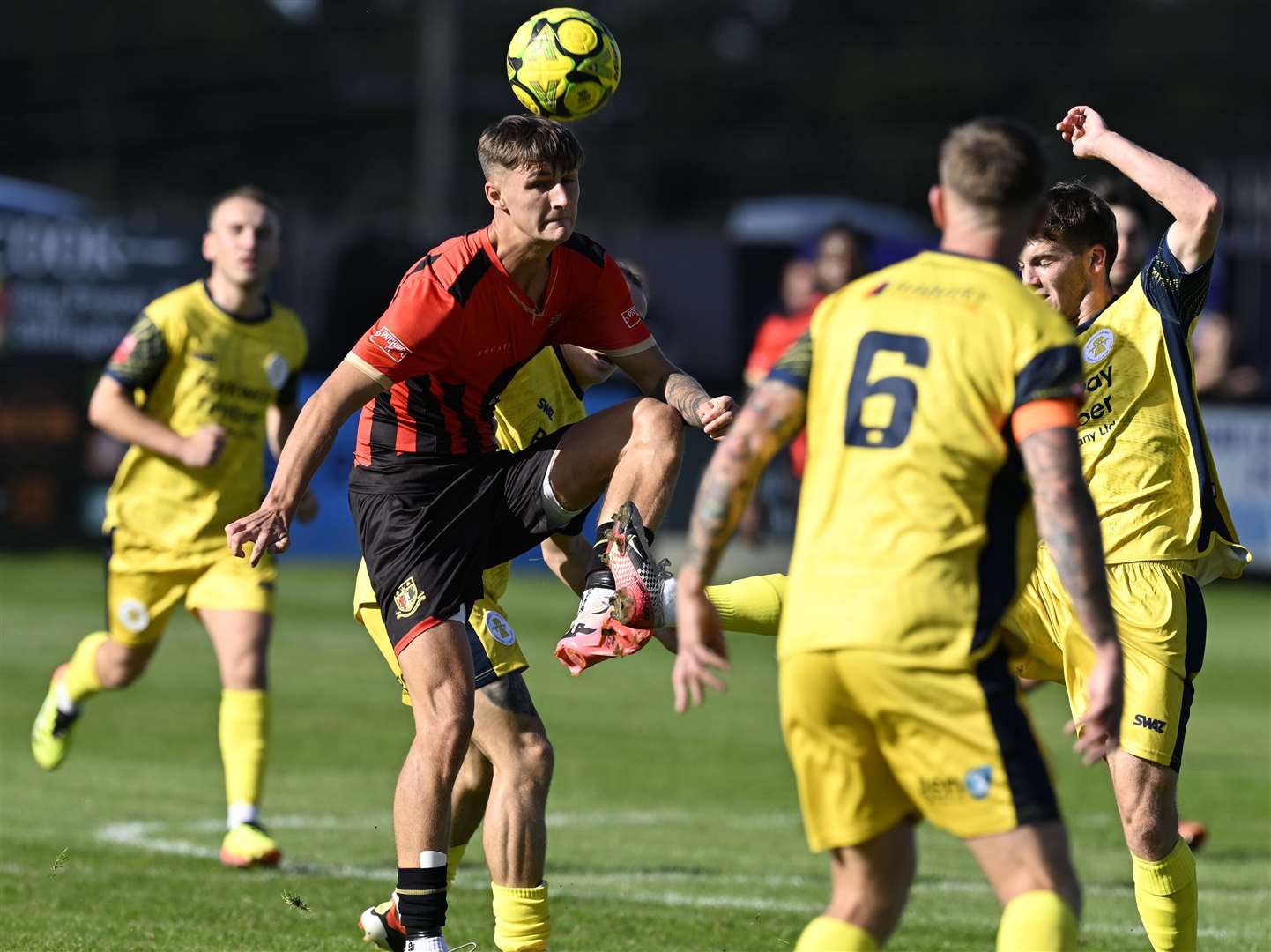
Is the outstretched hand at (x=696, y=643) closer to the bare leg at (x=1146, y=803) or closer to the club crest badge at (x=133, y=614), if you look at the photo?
the bare leg at (x=1146, y=803)

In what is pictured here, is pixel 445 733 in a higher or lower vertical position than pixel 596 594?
lower

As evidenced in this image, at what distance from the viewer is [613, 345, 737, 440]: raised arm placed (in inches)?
261

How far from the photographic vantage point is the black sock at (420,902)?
662 centimetres

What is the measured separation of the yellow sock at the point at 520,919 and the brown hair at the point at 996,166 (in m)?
2.90

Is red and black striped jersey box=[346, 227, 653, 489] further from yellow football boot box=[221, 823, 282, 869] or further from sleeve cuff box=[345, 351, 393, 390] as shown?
yellow football boot box=[221, 823, 282, 869]

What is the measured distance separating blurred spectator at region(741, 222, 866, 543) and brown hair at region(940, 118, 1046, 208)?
5.76m

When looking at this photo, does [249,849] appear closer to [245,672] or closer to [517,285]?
[245,672]

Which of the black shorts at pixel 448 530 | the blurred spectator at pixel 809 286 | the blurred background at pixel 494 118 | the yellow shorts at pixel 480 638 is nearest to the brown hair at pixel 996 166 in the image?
the black shorts at pixel 448 530

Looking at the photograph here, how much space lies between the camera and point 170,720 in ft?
44.4

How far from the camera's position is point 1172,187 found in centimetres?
650

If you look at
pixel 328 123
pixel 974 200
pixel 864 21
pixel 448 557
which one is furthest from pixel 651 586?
pixel 864 21

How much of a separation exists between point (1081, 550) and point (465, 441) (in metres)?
2.74

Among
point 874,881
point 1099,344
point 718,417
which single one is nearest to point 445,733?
point 718,417

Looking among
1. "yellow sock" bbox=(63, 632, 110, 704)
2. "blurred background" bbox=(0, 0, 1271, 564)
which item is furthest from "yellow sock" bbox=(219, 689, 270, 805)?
"blurred background" bbox=(0, 0, 1271, 564)
